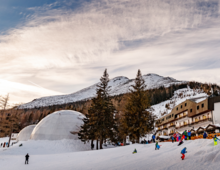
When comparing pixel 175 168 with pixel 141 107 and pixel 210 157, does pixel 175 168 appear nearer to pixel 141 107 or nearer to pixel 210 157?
pixel 210 157

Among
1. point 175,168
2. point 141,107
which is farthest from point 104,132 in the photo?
point 175,168

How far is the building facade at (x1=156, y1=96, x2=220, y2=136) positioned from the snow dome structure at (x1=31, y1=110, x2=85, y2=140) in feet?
74.7

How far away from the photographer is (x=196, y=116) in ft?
167

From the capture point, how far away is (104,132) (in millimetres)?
36625

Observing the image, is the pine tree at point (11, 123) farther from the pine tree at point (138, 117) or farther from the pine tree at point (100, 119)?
the pine tree at point (138, 117)

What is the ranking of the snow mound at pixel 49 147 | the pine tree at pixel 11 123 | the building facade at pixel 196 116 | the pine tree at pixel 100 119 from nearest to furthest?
the pine tree at pixel 100 119 < the snow mound at pixel 49 147 < the building facade at pixel 196 116 < the pine tree at pixel 11 123

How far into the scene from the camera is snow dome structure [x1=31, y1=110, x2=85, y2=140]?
47.1 metres

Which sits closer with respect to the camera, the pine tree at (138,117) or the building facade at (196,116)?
the pine tree at (138,117)

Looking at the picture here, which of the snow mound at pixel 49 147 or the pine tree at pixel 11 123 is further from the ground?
the pine tree at pixel 11 123

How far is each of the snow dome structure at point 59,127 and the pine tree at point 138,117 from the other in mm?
20178

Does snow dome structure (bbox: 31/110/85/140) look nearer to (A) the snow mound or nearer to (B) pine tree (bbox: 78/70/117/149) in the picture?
(A) the snow mound

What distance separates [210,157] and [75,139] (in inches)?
1534

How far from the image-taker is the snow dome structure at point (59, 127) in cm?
4709

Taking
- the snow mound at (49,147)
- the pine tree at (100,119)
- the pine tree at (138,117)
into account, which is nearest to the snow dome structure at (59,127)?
the snow mound at (49,147)
